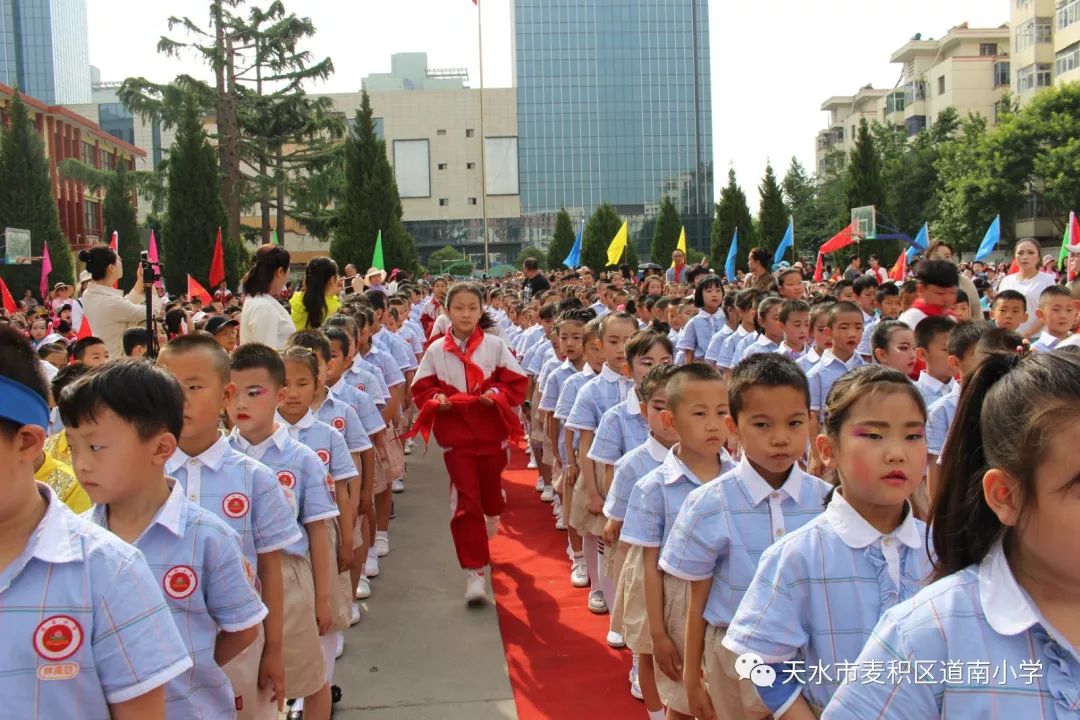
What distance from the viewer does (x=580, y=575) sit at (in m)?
6.33

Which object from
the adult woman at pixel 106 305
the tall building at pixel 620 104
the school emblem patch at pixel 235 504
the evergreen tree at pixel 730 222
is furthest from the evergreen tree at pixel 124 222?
the tall building at pixel 620 104

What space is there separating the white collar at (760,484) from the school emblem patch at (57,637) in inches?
76.1

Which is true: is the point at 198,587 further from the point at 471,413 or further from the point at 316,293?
the point at 316,293

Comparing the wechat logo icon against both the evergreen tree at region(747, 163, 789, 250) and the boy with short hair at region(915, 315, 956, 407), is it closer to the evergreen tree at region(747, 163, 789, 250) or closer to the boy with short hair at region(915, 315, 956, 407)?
the boy with short hair at region(915, 315, 956, 407)

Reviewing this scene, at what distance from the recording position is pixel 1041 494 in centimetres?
144

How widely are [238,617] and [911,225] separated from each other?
175ft

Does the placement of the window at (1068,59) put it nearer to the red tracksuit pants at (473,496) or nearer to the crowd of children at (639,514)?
the crowd of children at (639,514)

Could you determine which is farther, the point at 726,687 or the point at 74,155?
the point at 74,155

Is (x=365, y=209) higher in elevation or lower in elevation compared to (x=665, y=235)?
higher

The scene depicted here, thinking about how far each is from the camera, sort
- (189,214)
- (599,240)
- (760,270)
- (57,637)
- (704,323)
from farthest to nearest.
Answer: (599,240) → (189,214) → (760,270) → (704,323) → (57,637)

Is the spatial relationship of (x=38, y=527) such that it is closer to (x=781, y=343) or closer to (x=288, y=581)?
(x=288, y=581)

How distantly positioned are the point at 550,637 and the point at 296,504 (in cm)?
214

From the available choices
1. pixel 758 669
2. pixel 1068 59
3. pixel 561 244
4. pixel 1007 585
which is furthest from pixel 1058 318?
pixel 1068 59

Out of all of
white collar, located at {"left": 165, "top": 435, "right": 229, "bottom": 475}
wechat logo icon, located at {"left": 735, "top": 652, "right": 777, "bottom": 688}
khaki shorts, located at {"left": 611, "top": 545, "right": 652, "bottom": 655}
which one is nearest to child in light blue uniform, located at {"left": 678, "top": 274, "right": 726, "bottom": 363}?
khaki shorts, located at {"left": 611, "top": 545, "right": 652, "bottom": 655}
